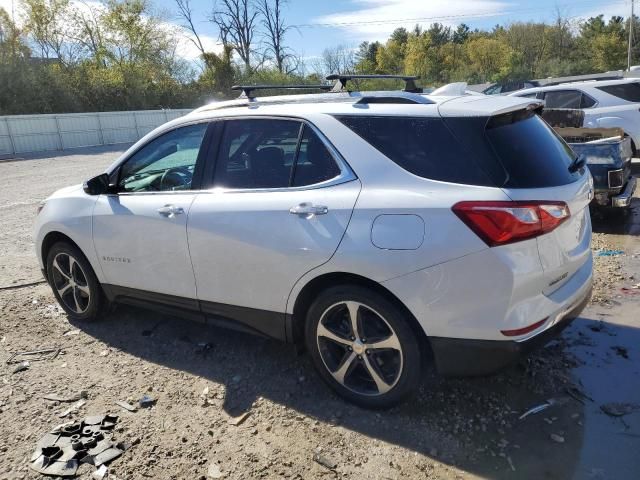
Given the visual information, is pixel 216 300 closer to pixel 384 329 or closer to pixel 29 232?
pixel 384 329

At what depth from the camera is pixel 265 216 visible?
311 centimetres

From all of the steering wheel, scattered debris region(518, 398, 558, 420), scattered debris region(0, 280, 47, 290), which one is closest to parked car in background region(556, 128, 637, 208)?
scattered debris region(518, 398, 558, 420)

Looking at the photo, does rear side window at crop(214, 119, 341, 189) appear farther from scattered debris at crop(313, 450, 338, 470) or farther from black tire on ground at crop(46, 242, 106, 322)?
black tire on ground at crop(46, 242, 106, 322)

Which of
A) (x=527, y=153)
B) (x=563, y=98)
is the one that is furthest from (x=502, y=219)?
(x=563, y=98)

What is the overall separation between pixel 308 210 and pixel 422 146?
717 millimetres

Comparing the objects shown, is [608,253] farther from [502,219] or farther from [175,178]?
[175,178]

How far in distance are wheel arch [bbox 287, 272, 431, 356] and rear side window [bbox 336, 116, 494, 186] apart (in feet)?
2.16

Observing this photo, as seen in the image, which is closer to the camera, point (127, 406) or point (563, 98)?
point (127, 406)

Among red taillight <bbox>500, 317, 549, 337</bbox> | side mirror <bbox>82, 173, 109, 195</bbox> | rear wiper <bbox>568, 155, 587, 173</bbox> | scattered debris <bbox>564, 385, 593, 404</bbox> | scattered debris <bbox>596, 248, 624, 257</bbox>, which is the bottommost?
scattered debris <bbox>596, 248, 624, 257</bbox>

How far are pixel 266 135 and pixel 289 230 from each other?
2.49 feet

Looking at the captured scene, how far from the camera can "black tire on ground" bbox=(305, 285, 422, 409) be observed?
281 cm

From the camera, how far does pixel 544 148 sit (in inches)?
116

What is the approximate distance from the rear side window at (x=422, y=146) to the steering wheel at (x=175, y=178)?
1338 mm

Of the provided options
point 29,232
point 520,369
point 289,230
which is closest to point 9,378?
point 289,230
